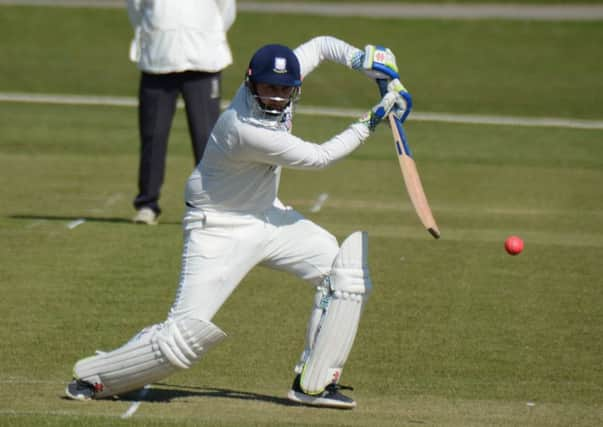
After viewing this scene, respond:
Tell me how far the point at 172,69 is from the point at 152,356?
4847 mm

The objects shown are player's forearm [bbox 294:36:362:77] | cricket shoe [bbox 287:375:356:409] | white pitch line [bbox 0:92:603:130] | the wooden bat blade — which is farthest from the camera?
white pitch line [bbox 0:92:603:130]

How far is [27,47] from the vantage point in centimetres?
2380

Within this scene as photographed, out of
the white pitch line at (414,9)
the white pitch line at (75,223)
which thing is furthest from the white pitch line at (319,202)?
the white pitch line at (414,9)

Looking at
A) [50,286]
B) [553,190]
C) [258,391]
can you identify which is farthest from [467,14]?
[258,391]

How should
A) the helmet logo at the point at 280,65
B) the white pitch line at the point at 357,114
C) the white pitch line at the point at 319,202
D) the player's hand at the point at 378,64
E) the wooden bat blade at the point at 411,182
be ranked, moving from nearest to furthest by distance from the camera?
the helmet logo at the point at 280,65 < the wooden bat blade at the point at 411,182 < the player's hand at the point at 378,64 < the white pitch line at the point at 319,202 < the white pitch line at the point at 357,114

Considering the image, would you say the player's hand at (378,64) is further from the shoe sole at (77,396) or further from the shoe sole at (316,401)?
the shoe sole at (77,396)

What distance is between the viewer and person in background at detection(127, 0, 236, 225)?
10547 mm

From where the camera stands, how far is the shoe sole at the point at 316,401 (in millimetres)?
6188

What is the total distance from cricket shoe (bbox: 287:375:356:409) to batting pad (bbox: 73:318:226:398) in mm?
463

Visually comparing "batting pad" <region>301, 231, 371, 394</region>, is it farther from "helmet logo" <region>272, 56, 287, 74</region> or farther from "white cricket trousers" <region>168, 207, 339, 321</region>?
"helmet logo" <region>272, 56, 287, 74</region>

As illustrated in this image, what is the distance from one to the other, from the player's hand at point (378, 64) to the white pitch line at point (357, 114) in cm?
1043

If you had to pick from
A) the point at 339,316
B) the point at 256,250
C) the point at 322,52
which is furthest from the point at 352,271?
the point at 322,52

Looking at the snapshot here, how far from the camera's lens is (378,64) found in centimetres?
654

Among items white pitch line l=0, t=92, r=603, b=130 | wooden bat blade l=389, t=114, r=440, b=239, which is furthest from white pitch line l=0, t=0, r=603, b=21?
wooden bat blade l=389, t=114, r=440, b=239
